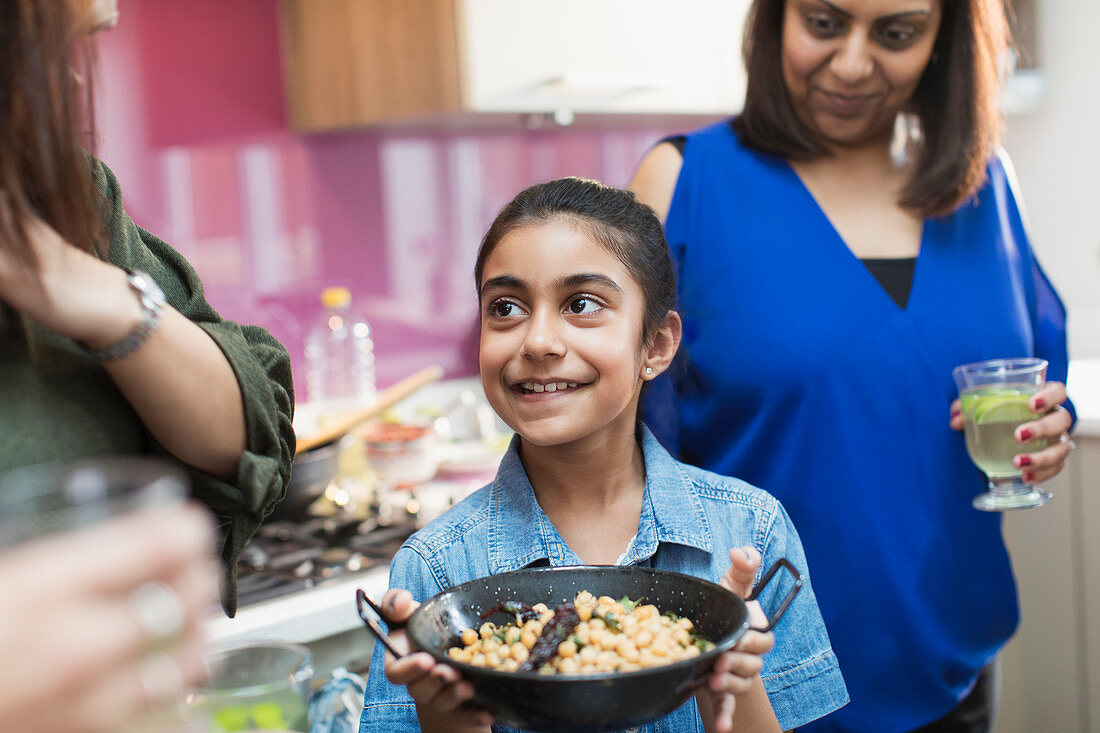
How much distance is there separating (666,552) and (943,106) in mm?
877

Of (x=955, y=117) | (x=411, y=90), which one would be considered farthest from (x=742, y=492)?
(x=411, y=90)

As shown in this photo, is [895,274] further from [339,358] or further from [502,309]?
[339,358]

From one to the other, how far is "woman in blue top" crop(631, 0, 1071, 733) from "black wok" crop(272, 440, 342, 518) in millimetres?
675

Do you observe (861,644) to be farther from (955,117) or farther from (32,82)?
(32,82)

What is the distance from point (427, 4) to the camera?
224 cm

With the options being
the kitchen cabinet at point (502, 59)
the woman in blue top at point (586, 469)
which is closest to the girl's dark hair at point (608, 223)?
the woman in blue top at point (586, 469)

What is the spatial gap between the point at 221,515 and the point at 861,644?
3.14 feet

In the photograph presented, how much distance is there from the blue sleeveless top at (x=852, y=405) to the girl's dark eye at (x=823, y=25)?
0.19 meters

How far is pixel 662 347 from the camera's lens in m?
1.29

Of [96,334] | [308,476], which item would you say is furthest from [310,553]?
Result: [96,334]

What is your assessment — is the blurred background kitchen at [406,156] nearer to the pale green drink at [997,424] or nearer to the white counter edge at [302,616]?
the white counter edge at [302,616]

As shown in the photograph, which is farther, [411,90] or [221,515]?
[411,90]

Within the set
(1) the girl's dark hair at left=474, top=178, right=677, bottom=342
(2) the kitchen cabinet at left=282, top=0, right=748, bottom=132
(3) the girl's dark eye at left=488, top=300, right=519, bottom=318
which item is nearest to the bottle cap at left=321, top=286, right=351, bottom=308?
(2) the kitchen cabinet at left=282, top=0, right=748, bottom=132

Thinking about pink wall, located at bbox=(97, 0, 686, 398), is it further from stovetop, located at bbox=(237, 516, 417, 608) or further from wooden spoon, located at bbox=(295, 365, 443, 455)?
stovetop, located at bbox=(237, 516, 417, 608)
